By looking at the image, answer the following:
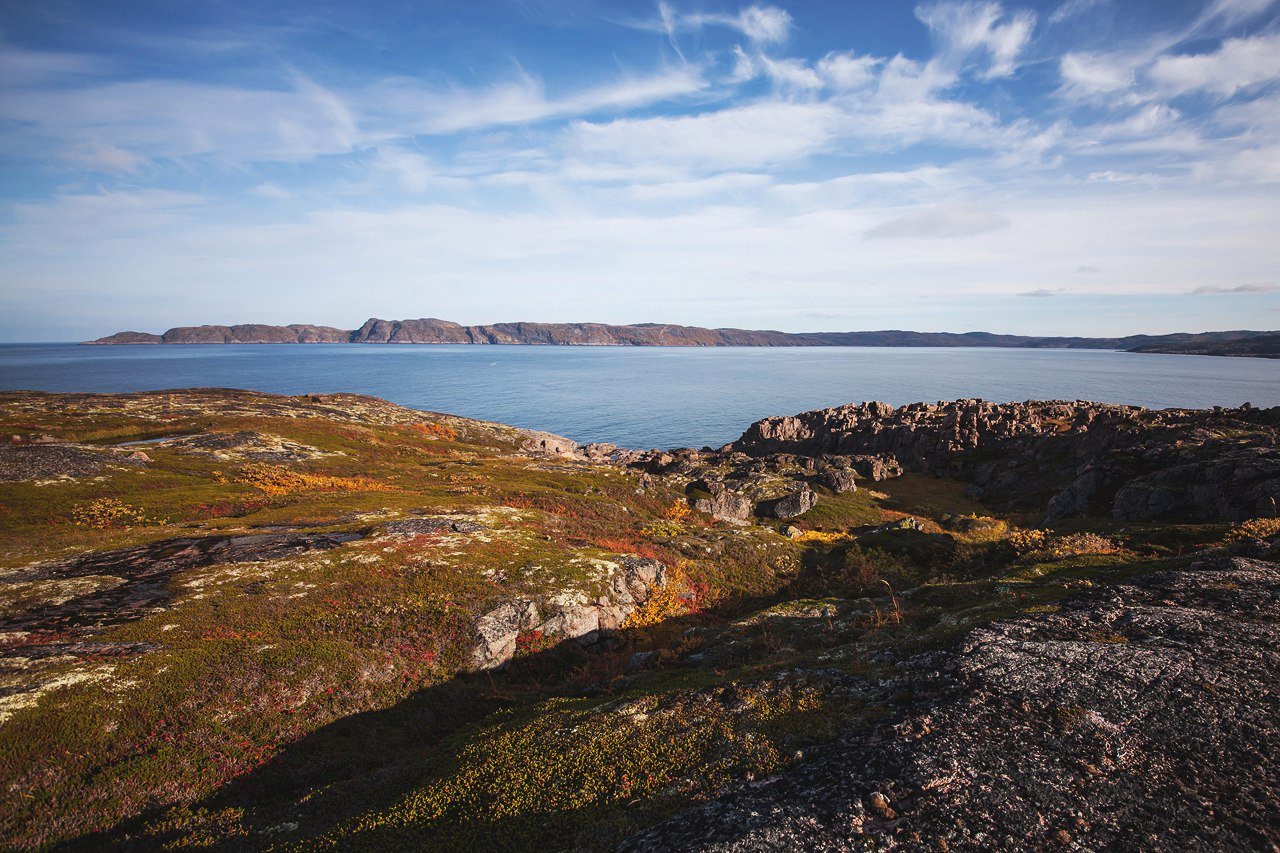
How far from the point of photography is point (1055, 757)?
39.5 feet

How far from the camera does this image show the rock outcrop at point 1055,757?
10.2 m

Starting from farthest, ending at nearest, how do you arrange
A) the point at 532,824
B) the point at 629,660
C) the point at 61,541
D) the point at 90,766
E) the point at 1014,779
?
the point at 61,541
the point at 629,660
the point at 90,766
the point at 532,824
the point at 1014,779

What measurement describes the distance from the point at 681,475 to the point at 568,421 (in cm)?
9345

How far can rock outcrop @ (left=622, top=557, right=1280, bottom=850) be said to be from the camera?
33.3 ft

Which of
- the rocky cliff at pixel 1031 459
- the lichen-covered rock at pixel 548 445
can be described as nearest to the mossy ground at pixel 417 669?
the rocky cliff at pixel 1031 459

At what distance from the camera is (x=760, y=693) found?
1647cm

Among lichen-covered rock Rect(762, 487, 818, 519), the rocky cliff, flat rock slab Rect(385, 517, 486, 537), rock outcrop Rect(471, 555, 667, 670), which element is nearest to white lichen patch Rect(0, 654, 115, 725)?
rock outcrop Rect(471, 555, 667, 670)

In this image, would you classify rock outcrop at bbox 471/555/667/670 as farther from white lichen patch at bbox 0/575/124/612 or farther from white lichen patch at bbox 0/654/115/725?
white lichen patch at bbox 0/575/124/612

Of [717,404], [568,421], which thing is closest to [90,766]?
[568,421]

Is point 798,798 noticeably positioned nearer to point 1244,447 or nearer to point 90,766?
point 90,766

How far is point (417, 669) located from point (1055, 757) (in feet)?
81.8

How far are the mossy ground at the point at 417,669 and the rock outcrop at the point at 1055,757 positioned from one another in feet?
5.39

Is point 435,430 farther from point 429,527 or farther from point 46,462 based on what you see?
point 429,527

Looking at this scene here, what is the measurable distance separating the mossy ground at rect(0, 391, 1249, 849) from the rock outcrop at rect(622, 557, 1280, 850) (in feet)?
5.39
